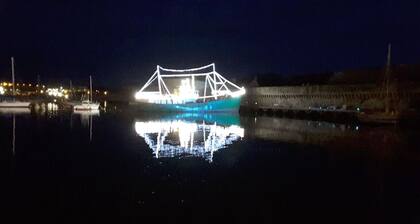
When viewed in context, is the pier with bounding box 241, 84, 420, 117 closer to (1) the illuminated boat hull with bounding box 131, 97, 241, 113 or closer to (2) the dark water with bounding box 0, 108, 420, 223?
(1) the illuminated boat hull with bounding box 131, 97, 241, 113

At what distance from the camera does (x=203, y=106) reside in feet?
164

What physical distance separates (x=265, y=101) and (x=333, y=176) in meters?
34.3

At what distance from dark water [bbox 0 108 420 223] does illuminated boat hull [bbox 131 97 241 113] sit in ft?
89.0

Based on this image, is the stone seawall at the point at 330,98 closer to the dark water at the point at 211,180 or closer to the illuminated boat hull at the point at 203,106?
the illuminated boat hull at the point at 203,106

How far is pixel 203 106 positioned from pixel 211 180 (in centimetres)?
3813

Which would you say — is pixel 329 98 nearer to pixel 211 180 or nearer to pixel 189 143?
pixel 189 143

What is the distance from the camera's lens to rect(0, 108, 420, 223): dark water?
901 centimetres

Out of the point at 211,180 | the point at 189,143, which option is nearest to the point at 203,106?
the point at 189,143

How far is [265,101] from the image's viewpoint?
4694 cm

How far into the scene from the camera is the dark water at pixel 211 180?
29.6 ft

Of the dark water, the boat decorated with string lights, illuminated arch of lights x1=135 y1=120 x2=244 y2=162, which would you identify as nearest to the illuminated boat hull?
the boat decorated with string lights

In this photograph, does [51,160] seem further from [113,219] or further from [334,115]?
[334,115]

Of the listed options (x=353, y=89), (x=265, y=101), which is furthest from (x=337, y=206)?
(x=265, y=101)

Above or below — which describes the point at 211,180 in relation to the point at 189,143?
below
